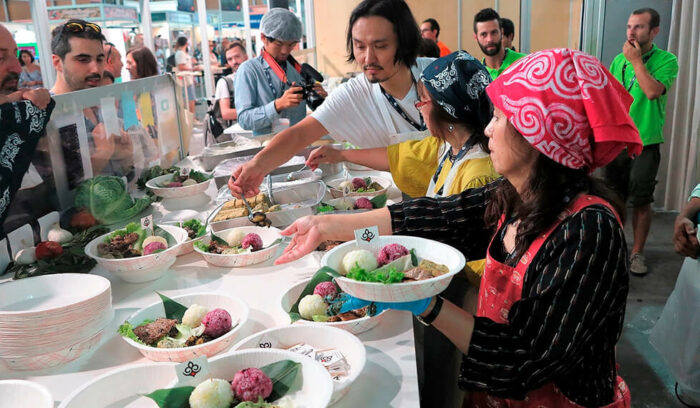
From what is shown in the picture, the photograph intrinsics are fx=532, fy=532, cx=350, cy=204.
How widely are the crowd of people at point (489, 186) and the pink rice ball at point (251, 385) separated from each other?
0.30m

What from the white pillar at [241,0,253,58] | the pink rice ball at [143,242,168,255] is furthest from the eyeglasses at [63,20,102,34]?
the white pillar at [241,0,253,58]

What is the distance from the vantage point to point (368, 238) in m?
1.33

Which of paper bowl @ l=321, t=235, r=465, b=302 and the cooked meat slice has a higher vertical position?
paper bowl @ l=321, t=235, r=465, b=302

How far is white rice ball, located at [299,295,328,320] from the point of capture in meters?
1.36

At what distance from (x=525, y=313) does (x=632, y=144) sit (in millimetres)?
391

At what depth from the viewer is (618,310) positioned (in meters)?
1.09

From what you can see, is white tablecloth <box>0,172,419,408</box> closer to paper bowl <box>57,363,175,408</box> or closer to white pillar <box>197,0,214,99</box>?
paper bowl <box>57,363,175,408</box>

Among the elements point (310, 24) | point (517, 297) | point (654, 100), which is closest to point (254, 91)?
point (517, 297)

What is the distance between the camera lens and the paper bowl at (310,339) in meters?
1.17

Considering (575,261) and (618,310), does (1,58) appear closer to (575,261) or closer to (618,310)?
(575,261)

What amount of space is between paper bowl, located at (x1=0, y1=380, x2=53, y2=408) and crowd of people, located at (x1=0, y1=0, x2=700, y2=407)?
66cm

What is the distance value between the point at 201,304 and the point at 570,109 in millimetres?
1026

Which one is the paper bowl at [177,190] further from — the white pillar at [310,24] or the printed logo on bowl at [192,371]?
the white pillar at [310,24]

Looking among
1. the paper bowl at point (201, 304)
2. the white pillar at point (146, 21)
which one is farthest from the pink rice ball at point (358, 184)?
the white pillar at point (146, 21)
